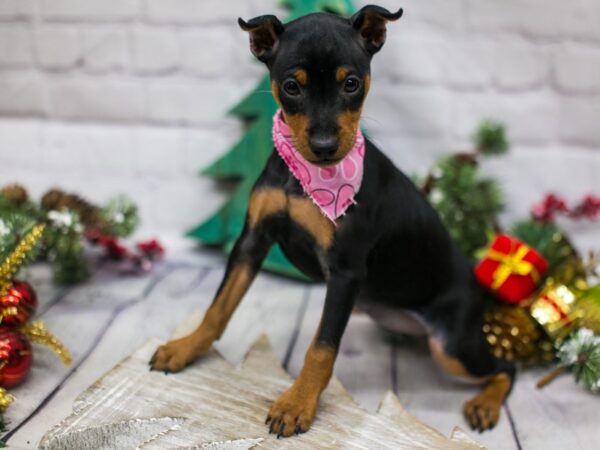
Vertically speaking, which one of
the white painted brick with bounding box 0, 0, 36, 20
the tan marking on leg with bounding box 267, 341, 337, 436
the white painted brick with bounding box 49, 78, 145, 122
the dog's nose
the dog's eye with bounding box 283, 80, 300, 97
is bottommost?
the tan marking on leg with bounding box 267, 341, 337, 436

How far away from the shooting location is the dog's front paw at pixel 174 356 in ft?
5.89

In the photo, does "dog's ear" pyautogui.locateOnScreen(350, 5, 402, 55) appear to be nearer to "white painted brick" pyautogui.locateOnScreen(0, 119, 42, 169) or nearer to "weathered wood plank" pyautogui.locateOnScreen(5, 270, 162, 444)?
"weathered wood plank" pyautogui.locateOnScreen(5, 270, 162, 444)

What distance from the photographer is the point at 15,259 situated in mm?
1838

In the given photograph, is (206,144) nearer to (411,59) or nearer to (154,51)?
(154,51)

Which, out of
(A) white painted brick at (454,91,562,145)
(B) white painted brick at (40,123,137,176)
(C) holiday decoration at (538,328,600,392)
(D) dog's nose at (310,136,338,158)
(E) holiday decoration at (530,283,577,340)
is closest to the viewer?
(D) dog's nose at (310,136,338,158)

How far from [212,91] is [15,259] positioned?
1.12m

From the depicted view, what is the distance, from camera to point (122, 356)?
203cm

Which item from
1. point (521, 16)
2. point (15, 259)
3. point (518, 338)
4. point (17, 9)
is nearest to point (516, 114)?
point (521, 16)

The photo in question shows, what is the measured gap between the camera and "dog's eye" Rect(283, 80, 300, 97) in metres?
1.50

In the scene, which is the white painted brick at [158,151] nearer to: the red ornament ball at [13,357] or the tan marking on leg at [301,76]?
the red ornament ball at [13,357]

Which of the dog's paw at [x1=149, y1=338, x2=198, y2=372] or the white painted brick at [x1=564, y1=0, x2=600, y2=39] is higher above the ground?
the white painted brick at [x1=564, y1=0, x2=600, y2=39]

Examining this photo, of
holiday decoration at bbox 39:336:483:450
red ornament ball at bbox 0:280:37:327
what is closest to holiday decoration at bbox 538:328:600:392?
holiday decoration at bbox 39:336:483:450

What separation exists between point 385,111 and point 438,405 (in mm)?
1144

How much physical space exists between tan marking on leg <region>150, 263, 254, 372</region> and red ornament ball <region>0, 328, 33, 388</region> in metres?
0.30
